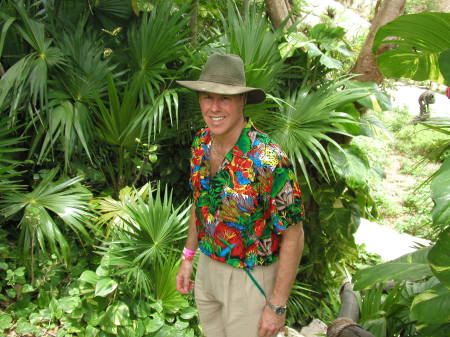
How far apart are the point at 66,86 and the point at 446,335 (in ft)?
8.12

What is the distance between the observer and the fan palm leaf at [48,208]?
240cm

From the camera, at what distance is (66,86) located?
9.16 feet

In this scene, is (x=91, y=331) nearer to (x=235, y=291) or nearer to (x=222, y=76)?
(x=235, y=291)

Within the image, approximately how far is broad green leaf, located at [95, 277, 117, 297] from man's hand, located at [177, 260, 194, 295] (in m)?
0.72

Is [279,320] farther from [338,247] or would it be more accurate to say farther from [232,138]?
[338,247]

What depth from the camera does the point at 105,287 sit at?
2.45 metres

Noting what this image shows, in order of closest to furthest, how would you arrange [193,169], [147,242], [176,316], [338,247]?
[193,169]
[147,242]
[176,316]
[338,247]

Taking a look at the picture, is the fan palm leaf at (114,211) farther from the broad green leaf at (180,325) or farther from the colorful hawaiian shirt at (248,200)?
the colorful hawaiian shirt at (248,200)

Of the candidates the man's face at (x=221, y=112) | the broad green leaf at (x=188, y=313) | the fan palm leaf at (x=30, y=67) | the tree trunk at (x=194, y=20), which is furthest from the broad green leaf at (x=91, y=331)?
the tree trunk at (x=194, y=20)

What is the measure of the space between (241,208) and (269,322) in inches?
17.1

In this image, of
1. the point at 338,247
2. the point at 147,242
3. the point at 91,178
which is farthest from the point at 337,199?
the point at 91,178

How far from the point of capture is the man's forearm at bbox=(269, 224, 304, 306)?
1.50 m

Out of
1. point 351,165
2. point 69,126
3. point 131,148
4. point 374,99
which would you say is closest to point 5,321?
point 69,126

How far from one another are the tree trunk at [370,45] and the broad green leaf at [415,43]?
1.35 metres
